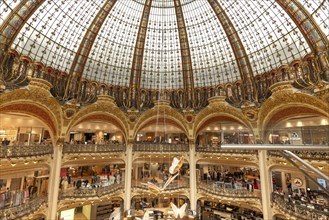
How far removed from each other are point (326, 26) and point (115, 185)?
95.8 feet

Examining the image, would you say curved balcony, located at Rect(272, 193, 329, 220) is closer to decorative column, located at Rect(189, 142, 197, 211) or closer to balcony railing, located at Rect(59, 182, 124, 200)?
decorative column, located at Rect(189, 142, 197, 211)

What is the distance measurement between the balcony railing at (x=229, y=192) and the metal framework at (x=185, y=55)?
11.6m

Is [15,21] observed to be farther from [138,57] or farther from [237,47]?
[237,47]

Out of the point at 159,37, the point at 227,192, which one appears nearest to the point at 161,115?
the point at 159,37

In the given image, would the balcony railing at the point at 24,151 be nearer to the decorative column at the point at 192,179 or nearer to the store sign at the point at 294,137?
the decorative column at the point at 192,179

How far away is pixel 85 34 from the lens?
24.5 metres

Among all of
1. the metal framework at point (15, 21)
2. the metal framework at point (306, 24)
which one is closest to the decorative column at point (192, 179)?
the metal framework at point (306, 24)

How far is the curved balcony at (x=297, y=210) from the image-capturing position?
56.0 ft

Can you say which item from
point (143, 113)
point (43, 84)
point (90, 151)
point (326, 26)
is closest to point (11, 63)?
point (43, 84)

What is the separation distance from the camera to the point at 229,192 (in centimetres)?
2517

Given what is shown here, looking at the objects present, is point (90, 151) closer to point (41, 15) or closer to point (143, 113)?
point (143, 113)

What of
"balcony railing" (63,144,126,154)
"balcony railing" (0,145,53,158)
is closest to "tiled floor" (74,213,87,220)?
"balcony railing" (63,144,126,154)

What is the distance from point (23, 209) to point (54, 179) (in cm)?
423

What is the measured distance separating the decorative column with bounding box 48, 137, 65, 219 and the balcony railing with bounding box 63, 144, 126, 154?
2.65 ft
